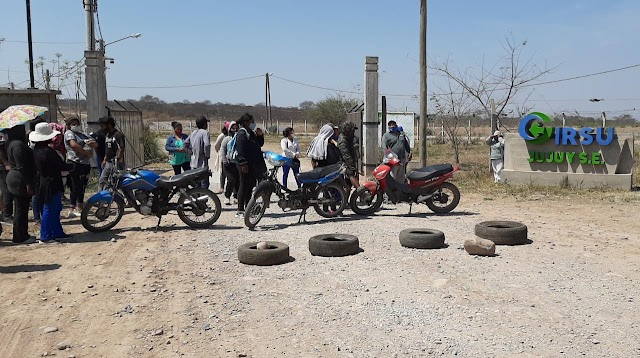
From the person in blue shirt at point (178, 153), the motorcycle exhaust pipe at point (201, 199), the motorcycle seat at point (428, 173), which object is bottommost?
the motorcycle exhaust pipe at point (201, 199)

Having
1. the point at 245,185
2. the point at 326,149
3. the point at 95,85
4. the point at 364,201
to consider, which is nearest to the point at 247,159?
the point at 245,185

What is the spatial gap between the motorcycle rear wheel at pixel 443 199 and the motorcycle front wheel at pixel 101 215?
5470 mm

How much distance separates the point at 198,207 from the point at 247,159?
1.20 meters

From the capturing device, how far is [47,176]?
28.9 ft

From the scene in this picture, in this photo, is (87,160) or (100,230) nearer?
(100,230)

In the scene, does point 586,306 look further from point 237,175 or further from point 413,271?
point 237,175

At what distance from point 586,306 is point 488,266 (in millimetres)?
1644

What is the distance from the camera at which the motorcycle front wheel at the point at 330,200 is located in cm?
1049

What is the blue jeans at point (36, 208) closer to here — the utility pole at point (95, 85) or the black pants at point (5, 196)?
A: the black pants at point (5, 196)

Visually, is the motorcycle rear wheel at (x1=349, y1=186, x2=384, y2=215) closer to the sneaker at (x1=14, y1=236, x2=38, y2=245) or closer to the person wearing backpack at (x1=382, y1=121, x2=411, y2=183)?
the person wearing backpack at (x1=382, y1=121, x2=411, y2=183)

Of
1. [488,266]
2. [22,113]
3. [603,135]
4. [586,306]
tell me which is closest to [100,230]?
[22,113]

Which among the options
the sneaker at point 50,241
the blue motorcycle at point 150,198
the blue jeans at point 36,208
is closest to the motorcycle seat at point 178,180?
the blue motorcycle at point 150,198

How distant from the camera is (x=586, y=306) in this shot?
18.6 feet

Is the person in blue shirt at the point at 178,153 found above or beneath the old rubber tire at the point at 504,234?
above
